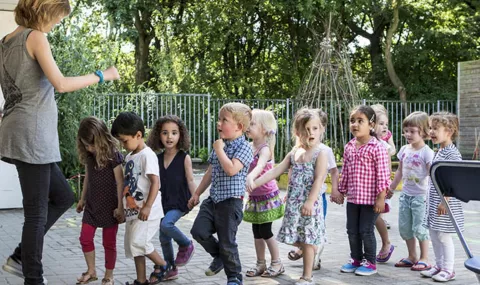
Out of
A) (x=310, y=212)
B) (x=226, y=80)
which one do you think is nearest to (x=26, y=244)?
(x=310, y=212)

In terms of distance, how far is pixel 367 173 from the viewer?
560 centimetres

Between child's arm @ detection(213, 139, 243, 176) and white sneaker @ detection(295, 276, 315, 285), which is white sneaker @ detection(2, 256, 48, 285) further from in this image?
white sneaker @ detection(295, 276, 315, 285)

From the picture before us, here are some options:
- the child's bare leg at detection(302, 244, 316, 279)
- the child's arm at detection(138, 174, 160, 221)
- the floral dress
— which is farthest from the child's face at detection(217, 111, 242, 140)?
the child's bare leg at detection(302, 244, 316, 279)

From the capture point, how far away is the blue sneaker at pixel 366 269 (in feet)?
18.1

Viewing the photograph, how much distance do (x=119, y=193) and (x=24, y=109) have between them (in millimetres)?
967

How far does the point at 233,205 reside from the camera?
4.83m

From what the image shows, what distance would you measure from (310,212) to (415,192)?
126cm

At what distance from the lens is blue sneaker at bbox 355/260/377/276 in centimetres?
552

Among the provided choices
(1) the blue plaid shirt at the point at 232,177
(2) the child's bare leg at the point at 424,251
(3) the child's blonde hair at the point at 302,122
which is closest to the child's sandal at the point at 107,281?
(1) the blue plaid shirt at the point at 232,177

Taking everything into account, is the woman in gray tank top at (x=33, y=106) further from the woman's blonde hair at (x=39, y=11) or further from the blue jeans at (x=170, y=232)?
the blue jeans at (x=170, y=232)

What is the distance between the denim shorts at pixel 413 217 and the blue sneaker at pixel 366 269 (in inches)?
20.7

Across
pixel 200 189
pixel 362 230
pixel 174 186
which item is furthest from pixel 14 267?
pixel 362 230

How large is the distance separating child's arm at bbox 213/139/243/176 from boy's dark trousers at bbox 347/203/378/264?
136 centimetres

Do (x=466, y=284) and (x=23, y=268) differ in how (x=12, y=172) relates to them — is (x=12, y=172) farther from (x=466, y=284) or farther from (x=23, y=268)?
(x=466, y=284)
